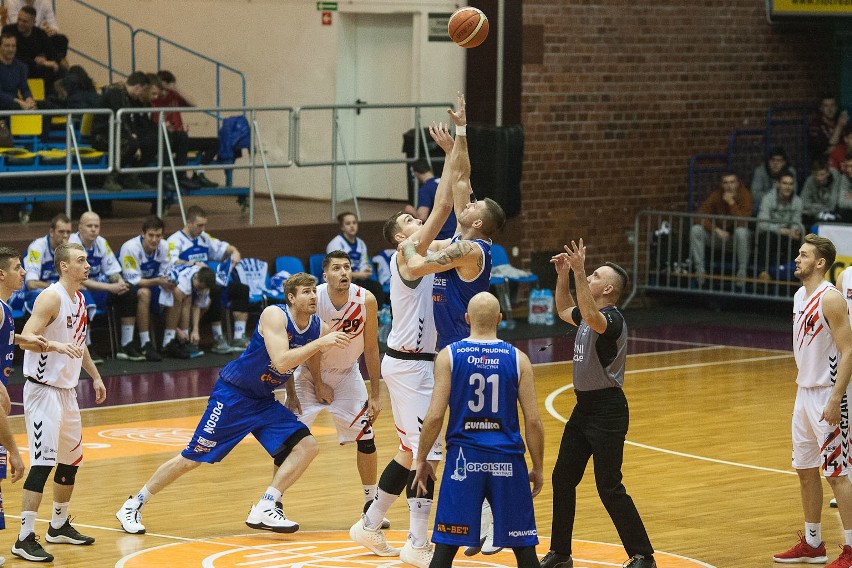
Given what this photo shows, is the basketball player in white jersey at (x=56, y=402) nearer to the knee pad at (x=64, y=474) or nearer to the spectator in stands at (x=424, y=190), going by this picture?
the knee pad at (x=64, y=474)

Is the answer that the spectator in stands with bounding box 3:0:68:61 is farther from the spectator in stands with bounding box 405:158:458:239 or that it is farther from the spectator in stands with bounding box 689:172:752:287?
the spectator in stands with bounding box 689:172:752:287

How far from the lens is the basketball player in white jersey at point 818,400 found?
8.33m

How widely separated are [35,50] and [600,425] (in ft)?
38.9

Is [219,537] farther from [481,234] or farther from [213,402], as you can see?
[481,234]

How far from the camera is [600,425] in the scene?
7.90 metres

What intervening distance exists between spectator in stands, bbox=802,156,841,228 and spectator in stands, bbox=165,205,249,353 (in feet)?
25.2

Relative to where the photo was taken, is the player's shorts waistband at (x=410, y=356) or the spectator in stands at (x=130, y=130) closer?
the player's shorts waistband at (x=410, y=356)

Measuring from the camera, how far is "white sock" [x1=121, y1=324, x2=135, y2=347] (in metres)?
15.3

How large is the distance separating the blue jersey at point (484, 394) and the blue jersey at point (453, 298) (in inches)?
60.6

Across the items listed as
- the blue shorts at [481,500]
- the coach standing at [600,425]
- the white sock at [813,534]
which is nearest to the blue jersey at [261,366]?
the coach standing at [600,425]

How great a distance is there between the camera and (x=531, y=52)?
747 inches

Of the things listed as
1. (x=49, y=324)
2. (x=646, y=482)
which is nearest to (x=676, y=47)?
(x=646, y=482)

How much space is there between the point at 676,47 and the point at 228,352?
825cm

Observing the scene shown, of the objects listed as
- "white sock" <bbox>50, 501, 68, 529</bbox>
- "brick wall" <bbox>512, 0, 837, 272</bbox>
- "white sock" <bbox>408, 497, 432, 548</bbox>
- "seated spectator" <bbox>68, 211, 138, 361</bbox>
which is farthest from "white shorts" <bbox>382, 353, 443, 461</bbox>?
"brick wall" <bbox>512, 0, 837, 272</bbox>
